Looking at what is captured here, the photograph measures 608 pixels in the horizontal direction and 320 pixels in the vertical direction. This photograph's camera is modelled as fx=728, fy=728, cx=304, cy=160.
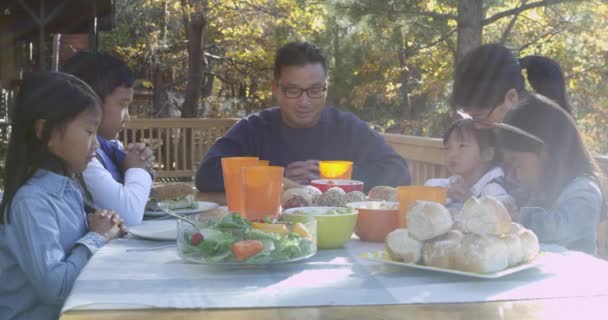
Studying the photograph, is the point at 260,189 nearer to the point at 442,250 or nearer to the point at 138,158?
the point at 442,250

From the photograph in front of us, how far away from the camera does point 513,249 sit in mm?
1321

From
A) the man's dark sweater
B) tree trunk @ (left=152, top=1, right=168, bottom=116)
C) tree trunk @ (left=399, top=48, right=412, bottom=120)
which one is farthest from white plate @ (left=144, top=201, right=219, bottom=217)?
tree trunk @ (left=152, top=1, right=168, bottom=116)

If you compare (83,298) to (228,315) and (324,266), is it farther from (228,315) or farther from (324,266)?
(324,266)

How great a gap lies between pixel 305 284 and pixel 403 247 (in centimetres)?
21

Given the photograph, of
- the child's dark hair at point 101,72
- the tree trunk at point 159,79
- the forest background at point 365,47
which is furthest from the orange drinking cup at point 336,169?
the tree trunk at point 159,79

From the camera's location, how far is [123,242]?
1691mm

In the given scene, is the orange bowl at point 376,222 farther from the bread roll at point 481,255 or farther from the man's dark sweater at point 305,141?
the man's dark sweater at point 305,141

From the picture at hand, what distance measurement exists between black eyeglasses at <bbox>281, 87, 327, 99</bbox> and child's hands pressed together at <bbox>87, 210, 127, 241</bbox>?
4.05ft

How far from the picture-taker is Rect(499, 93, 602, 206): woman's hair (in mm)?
2188

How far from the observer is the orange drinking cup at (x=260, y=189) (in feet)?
5.92

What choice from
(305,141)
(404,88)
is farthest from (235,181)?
(404,88)

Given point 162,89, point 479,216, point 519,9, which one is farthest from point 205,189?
point 162,89

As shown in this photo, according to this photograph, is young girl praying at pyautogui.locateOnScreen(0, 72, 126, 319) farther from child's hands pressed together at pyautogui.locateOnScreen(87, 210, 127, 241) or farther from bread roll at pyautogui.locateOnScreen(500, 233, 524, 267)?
bread roll at pyautogui.locateOnScreen(500, 233, 524, 267)

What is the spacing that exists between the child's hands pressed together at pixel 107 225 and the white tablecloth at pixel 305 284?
345 mm
